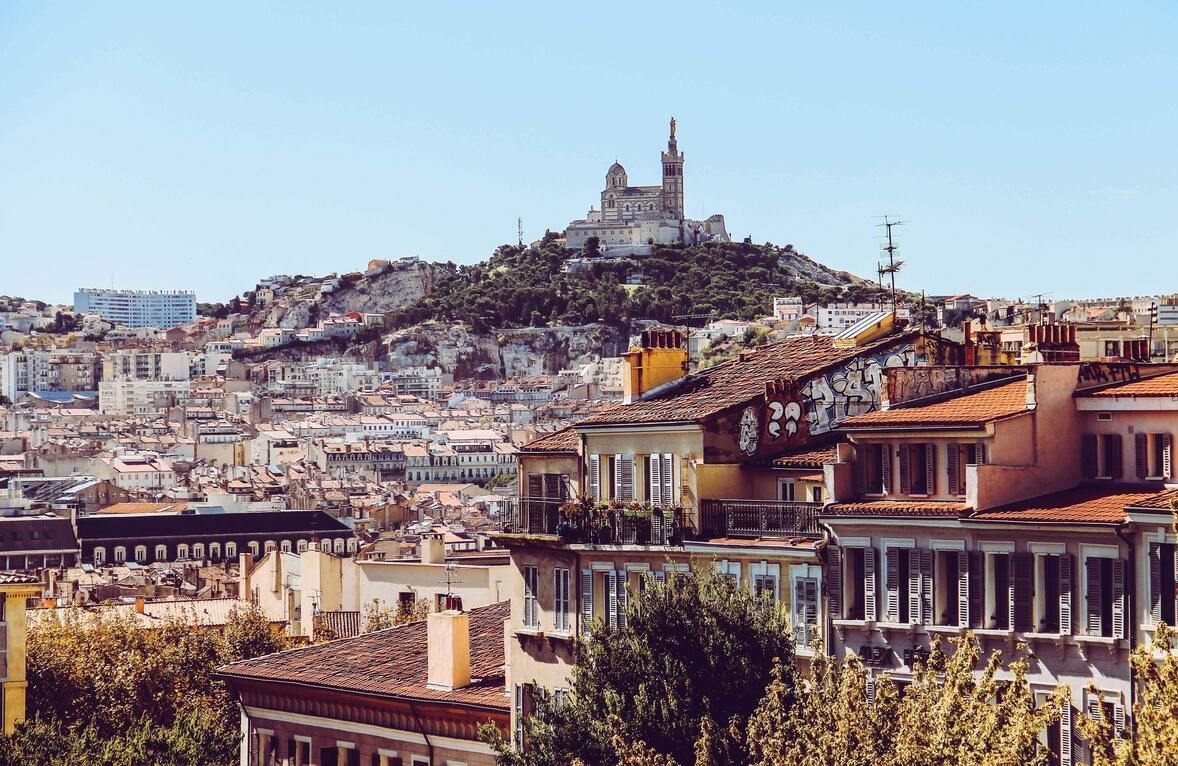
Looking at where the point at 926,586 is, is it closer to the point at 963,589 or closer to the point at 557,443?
the point at 963,589

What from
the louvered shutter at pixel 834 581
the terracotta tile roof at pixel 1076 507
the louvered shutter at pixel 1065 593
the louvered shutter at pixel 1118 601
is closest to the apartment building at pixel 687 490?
Result: the louvered shutter at pixel 834 581

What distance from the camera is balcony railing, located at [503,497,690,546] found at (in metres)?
34.5

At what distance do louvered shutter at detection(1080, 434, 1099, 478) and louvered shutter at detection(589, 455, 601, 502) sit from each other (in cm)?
810

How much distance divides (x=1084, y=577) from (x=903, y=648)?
2974 millimetres

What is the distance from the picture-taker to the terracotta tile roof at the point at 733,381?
35.6 metres

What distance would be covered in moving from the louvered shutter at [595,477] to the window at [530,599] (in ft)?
4.93

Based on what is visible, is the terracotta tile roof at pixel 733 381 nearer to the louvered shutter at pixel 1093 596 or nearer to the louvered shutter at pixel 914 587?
the louvered shutter at pixel 914 587

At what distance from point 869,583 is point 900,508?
1.11m

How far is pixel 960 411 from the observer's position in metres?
31.2

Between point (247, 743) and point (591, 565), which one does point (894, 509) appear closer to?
point (591, 565)

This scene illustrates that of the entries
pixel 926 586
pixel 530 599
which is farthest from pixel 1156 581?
pixel 530 599

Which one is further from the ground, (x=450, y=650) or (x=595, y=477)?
(x=595, y=477)

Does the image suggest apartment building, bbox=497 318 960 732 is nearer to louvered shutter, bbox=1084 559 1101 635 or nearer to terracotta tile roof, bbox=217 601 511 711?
terracotta tile roof, bbox=217 601 511 711

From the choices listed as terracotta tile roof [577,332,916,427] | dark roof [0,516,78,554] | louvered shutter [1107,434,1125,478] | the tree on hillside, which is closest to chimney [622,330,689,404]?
terracotta tile roof [577,332,916,427]
